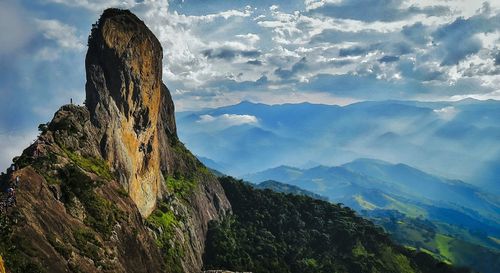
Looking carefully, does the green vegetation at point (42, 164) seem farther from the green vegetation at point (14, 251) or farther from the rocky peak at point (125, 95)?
the rocky peak at point (125, 95)

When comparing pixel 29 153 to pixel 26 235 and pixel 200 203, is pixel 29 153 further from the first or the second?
pixel 200 203

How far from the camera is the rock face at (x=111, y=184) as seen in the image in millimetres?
44375

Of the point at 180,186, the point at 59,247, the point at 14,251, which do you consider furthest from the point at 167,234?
the point at 14,251

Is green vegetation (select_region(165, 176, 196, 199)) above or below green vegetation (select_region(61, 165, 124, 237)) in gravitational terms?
above

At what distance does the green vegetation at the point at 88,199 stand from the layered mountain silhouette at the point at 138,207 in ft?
0.55

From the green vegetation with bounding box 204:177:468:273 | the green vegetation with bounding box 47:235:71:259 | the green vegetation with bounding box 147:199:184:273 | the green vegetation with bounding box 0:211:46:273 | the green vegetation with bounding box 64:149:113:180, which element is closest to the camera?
the green vegetation with bounding box 0:211:46:273

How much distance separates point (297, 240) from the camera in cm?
17162

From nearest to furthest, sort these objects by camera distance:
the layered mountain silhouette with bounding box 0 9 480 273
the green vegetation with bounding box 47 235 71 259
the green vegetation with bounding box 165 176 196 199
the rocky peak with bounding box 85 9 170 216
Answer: the green vegetation with bounding box 47 235 71 259
the layered mountain silhouette with bounding box 0 9 480 273
the rocky peak with bounding box 85 9 170 216
the green vegetation with bounding box 165 176 196 199

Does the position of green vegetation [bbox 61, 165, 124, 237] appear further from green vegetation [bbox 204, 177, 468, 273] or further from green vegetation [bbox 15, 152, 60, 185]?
green vegetation [bbox 204, 177, 468, 273]

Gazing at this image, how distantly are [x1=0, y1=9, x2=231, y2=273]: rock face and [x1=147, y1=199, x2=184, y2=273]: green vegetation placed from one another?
31 cm

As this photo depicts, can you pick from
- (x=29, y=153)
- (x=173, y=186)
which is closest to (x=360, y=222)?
(x=173, y=186)

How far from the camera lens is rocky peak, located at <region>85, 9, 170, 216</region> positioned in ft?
275

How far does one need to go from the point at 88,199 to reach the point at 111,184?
1097cm

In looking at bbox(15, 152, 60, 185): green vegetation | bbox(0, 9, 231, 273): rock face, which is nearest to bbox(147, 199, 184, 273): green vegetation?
bbox(0, 9, 231, 273): rock face
